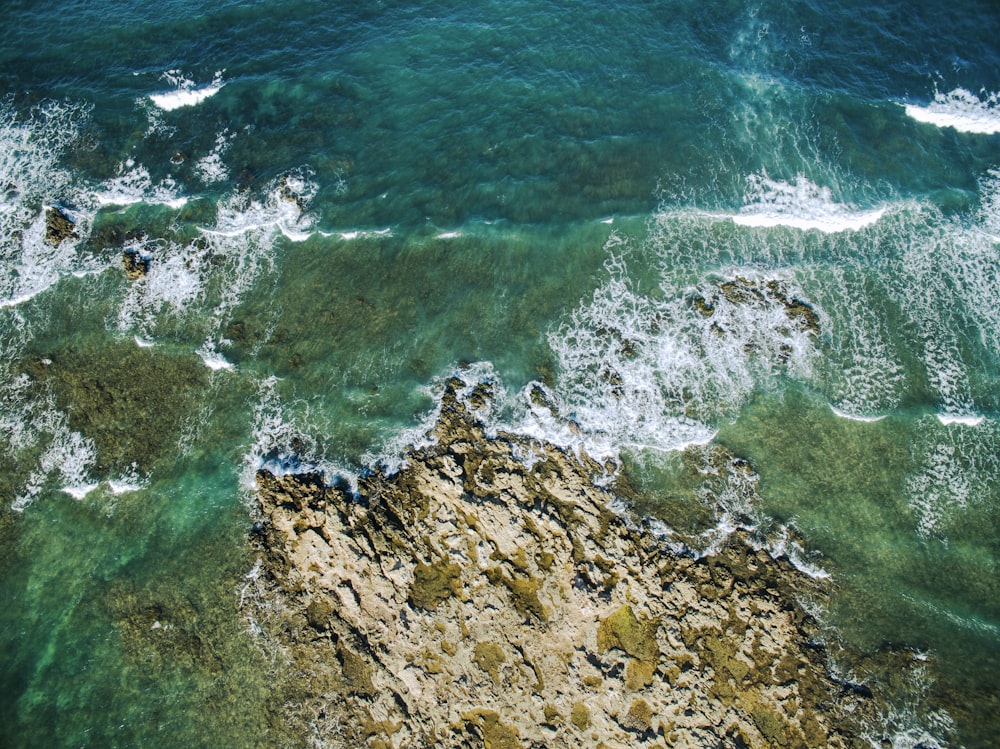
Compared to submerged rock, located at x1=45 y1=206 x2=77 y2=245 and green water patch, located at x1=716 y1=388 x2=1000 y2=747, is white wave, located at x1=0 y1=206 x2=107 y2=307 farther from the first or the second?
green water patch, located at x1=716 y1=388 x2=1000 y2=747

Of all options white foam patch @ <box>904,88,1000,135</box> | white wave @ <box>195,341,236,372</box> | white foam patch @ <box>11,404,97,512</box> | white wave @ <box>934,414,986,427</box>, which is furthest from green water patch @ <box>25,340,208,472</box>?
white foam patch @ <box>904,88,1000,135</box>

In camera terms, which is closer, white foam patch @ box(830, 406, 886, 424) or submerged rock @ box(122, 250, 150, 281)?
white foam patch @ box(830, 406, 886, 424)

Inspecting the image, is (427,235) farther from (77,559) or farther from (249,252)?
(77,559)

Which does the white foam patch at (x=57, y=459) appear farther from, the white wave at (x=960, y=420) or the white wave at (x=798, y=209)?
the white wave at (x=960, y=420)

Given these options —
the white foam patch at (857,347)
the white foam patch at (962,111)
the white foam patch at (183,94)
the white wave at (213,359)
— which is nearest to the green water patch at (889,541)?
the white foam patch at (857,347)

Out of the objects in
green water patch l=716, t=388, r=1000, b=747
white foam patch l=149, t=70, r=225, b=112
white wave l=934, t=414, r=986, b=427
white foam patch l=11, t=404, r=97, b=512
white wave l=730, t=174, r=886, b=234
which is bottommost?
green water patch l=716, t=388, r=1000, b=747

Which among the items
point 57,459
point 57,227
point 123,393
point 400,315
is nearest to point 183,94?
point 57,227
